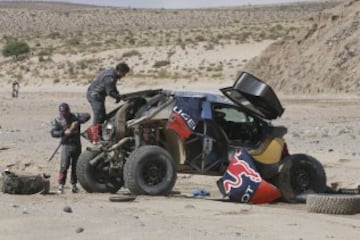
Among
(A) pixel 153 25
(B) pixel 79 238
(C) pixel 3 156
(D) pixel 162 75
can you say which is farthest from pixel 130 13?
(B) pixel 79 238

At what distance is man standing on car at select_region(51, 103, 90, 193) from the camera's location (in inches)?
579

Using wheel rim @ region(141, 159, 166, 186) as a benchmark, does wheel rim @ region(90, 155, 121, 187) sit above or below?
below

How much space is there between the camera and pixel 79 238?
942cm

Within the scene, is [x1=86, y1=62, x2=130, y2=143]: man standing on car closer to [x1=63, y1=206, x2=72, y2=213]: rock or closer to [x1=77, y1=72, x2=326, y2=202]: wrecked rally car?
[x1=77, y1=72, x2=326, y2=202]: wrecked rally car

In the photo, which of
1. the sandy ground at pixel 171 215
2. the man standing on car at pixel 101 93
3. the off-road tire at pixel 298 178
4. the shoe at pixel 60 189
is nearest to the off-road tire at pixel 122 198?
the sandy ground at pixel 171 215

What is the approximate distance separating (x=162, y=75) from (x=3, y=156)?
33.2 m

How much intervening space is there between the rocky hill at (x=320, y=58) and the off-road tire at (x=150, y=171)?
2505cm

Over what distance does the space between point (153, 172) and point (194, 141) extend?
32.6 inches

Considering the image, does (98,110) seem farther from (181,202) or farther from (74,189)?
(181,202)

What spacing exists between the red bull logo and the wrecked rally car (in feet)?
0.93

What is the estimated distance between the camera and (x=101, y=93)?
1484cm

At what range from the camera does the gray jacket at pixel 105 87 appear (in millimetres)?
14562

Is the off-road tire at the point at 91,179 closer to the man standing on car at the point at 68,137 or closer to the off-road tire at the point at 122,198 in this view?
the man standing on car at the point at 68,137

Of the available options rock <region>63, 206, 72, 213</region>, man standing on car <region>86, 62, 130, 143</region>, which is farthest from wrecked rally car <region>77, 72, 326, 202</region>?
rock <region>63, 206, 72, 213</region>
